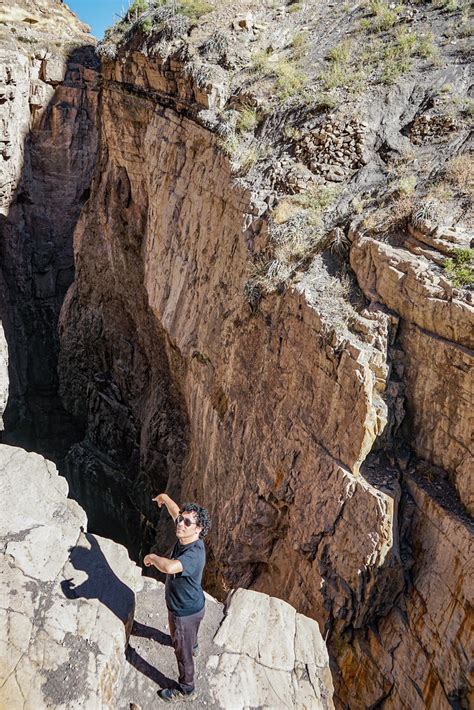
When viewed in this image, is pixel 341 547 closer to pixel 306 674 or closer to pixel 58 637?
pixel 306 674

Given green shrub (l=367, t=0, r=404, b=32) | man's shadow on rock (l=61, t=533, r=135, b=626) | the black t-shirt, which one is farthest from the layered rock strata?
the black t-shirt

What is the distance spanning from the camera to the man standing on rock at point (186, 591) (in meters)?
4.06

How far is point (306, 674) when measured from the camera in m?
4.77

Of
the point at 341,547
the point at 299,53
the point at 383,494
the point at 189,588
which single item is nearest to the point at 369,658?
the point at 341,547

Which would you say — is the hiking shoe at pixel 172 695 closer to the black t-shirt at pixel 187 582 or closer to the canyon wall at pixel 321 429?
the black t-shirt at pixel 187 582

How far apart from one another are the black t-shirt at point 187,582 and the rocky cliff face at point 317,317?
2.31 meters

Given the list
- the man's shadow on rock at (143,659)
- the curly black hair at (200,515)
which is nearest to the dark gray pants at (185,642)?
the man's shadow on rock at (143,659)

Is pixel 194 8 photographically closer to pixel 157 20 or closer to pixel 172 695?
pixel 157 20

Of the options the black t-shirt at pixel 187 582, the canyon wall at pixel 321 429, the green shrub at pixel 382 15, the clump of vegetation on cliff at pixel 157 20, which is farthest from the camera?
the clump of vegetation on cliff at pixel 157 20

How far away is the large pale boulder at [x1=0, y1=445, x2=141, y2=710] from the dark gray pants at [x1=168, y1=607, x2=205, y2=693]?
1.63ft

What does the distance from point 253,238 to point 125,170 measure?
26.0 ft

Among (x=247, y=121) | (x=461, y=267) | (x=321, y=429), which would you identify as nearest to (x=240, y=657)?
(x=321, y=429)

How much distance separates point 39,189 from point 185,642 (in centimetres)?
2043

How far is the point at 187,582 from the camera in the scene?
13.5ft
